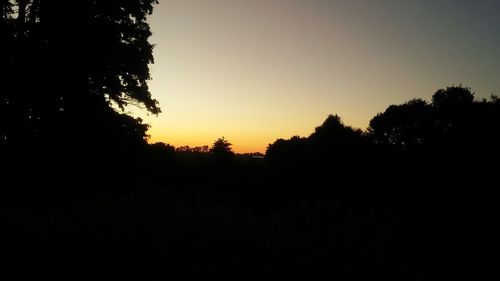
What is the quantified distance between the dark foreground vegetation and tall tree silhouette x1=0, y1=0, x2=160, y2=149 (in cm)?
4

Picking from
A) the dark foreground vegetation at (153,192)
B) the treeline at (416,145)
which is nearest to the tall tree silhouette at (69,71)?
the dark foreground vegetation at (153,192)

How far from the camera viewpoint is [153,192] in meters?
7.53

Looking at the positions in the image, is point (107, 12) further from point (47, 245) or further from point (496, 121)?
point (496, 121)

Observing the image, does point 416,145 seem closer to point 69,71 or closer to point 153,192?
point 69,71

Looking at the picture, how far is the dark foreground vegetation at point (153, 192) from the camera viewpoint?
5238 mm

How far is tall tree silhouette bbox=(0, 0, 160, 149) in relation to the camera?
13.1 m

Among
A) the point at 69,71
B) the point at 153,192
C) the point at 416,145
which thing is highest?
the point at 416,145

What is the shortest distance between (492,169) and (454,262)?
32.1ft

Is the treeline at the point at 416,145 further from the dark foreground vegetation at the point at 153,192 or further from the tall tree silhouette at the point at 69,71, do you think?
the tall tree silhouette at the point at 69,71

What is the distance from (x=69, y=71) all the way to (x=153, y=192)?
27.0 ft

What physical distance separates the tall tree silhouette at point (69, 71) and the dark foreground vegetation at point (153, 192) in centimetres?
4

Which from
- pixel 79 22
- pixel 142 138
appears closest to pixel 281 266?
pixel 142 138

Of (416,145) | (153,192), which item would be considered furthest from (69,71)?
(416,145)

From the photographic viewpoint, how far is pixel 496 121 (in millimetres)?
28297
